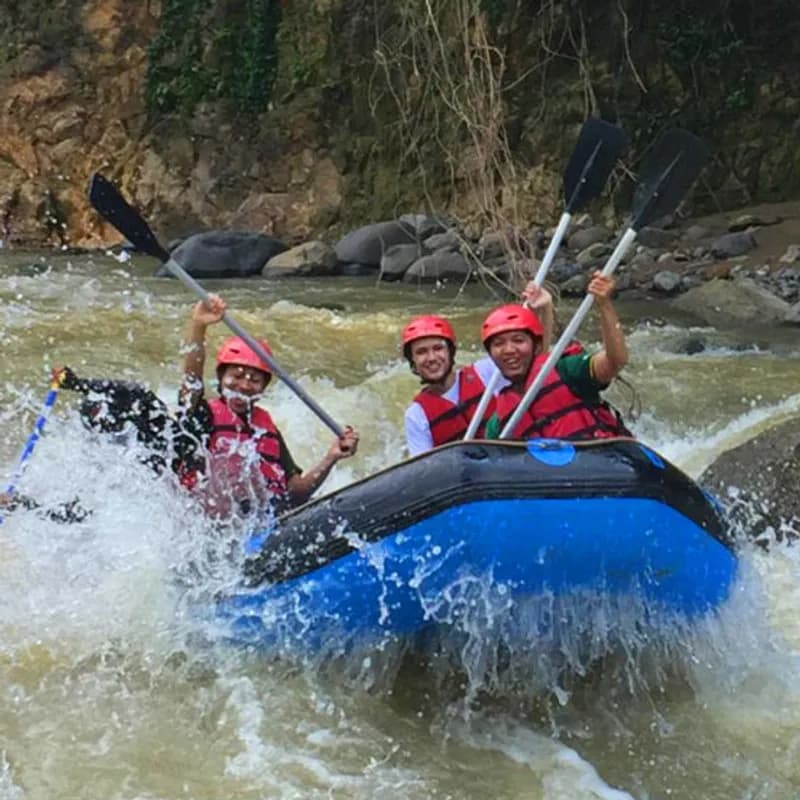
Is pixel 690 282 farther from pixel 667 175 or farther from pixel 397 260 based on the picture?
pixel 667 175

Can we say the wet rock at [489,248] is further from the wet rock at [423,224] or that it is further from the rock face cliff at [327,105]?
the wet rock at [423,224]

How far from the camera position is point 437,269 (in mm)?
10945

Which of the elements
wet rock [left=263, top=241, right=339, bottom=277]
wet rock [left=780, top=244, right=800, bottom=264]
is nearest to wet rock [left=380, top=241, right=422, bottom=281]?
wet rock [left=263, top=241, right=339, bottom=277]

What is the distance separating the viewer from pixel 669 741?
9.80ft

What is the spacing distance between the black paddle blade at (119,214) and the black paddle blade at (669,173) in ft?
5.50

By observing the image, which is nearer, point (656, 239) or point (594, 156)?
point (594, 156)

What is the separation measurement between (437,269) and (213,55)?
21.3ft

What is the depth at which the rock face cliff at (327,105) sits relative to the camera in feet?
40.4

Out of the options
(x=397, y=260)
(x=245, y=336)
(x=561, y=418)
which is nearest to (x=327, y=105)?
(x=397, y=260)

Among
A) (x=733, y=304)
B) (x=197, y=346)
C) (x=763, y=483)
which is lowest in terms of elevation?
(x=733, y=304)

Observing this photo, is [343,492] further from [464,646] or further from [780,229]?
[780,229]

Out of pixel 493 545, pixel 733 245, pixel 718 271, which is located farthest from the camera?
pixel 733 245

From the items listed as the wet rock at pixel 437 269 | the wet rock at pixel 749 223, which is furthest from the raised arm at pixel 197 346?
the wet rock at pixel 749 223

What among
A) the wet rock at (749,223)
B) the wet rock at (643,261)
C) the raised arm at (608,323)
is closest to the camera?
the raised arm at (608,323)
